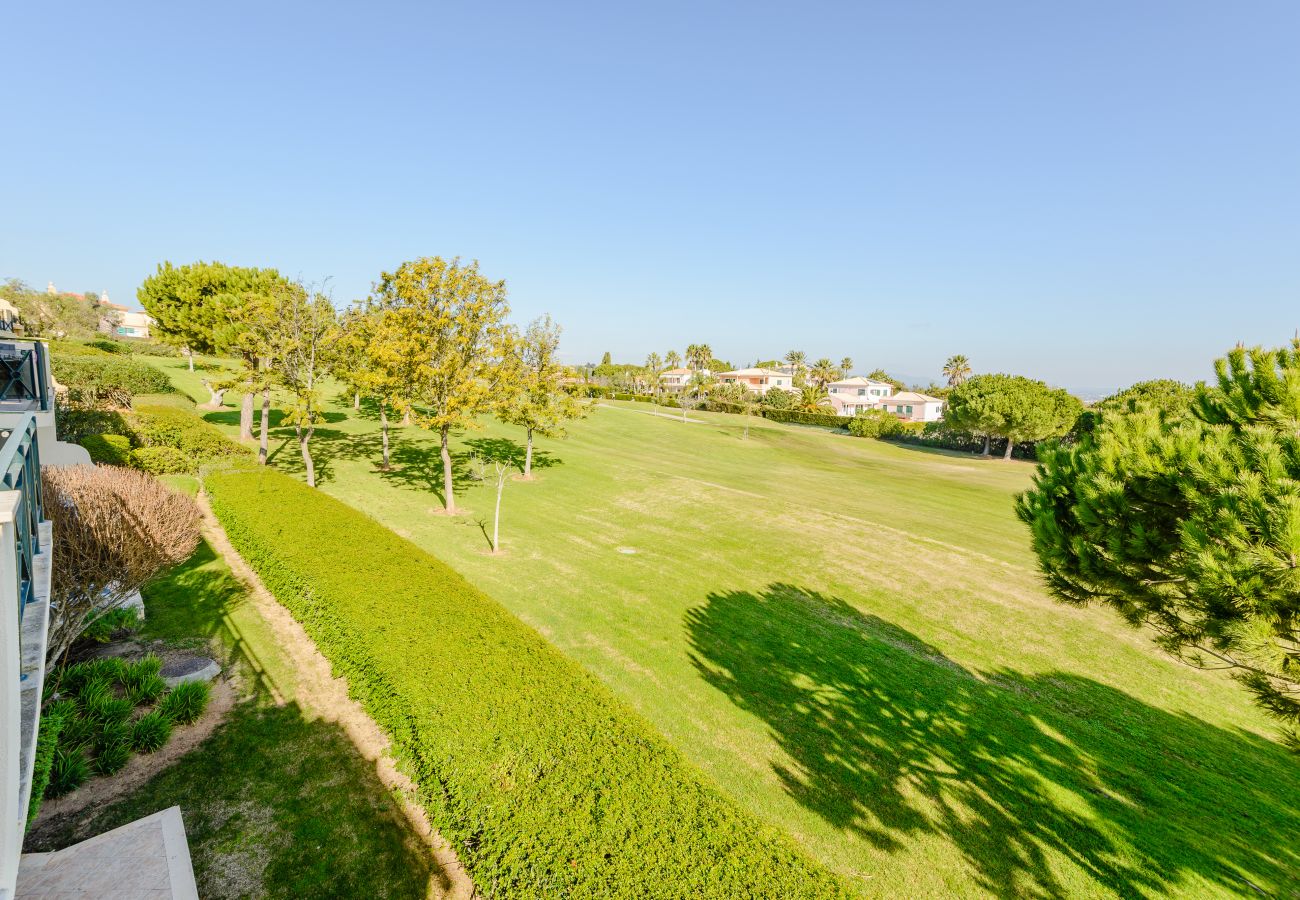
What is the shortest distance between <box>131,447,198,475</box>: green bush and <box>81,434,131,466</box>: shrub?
1.34 feet

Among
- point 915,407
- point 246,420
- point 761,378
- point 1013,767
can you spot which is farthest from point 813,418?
point 1013,767

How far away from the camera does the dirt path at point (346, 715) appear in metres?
6.80

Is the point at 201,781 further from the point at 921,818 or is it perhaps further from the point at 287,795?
the point at 921,818

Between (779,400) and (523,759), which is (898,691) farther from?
(779,400)

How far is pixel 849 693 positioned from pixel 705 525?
42.8 ft

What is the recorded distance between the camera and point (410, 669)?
860 centimetres

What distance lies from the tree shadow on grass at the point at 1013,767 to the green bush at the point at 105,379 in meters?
36.9

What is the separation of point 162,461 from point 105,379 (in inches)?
747

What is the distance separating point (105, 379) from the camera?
32.6m

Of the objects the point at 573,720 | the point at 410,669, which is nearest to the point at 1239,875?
the point at 573,720

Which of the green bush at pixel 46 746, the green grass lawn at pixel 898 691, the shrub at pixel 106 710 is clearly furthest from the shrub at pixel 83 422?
the green bush at pixel 46 746

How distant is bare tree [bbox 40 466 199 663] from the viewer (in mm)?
8820

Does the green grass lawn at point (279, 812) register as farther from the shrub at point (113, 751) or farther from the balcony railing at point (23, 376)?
the balcony railing at point (23, 376)

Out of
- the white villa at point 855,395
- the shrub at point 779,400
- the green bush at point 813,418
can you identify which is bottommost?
the green bush at point 813,418
